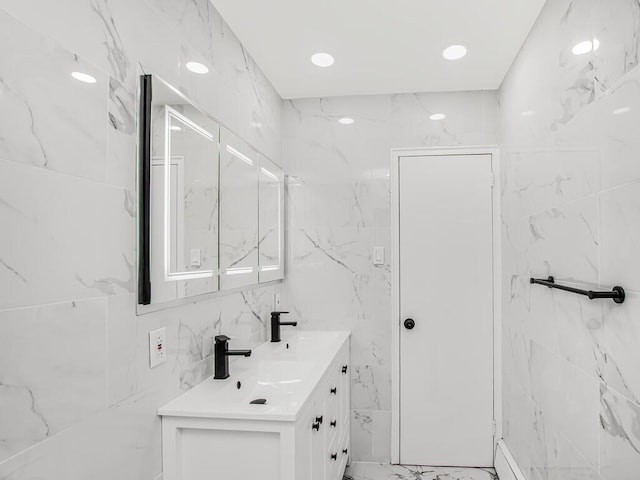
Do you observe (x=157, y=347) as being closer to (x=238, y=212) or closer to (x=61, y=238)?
(x=61, y=238)

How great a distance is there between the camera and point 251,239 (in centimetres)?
249

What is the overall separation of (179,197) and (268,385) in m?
0.91

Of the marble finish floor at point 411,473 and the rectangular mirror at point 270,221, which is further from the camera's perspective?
the marble finish floor at point 411,473

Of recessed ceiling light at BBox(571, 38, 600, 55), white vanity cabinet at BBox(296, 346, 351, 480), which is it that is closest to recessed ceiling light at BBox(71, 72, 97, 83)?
white vanity cabinet at BBox(296, 346, 351, 480)

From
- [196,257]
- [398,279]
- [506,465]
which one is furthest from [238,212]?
[506,465]

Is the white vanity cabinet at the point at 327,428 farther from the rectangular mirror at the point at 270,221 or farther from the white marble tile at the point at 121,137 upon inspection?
the white marble tile at the point at 121,137

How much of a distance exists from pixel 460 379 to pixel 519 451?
582 mm

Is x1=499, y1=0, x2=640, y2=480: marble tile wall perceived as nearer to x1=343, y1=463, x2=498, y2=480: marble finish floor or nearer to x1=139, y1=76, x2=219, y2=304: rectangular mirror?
x1=343, y1=463, x2=498, y2=480: marble finish floor

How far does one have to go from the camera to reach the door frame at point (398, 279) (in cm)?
303

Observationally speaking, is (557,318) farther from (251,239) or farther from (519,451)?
(251,239)

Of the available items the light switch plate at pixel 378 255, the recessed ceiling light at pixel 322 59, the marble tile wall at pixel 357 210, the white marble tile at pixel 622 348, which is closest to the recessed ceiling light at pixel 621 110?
the white marble tile at pixel 622 348

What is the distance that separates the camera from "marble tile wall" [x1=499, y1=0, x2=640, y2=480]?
1.35m

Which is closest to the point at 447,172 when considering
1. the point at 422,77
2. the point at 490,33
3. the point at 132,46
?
the point at 422,77

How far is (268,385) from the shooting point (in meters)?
2.03
